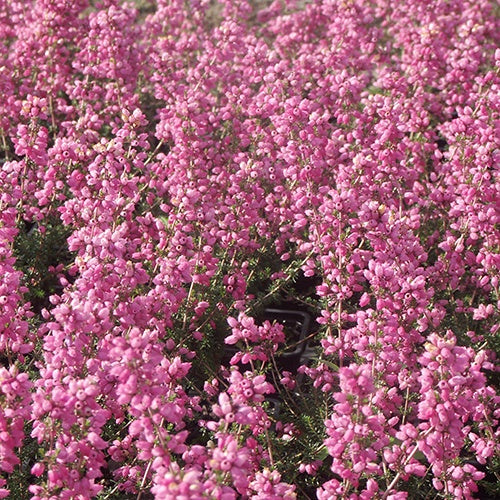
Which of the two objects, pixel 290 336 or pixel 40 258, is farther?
pixel 40 258

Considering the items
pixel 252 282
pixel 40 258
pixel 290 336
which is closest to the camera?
pixel 252 282

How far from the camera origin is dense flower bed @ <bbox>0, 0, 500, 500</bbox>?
107 inches

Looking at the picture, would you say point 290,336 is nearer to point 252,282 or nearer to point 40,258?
point 252,282

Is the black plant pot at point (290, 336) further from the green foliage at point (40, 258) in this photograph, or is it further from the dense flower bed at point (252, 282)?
the green foliage at point (40, 258)

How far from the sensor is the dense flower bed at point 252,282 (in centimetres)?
273

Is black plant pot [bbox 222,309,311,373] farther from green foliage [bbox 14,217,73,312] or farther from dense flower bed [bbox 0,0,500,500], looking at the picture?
green foliage [bbox 14,217,73,312]

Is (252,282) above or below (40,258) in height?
below

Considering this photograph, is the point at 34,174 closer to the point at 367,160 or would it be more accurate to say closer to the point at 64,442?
the point at 367,160

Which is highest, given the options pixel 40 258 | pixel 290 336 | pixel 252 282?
pixel 40 258

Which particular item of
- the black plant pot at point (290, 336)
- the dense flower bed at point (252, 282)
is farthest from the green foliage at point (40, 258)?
the black plant pot at point (290, 336)

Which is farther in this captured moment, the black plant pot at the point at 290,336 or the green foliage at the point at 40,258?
the green foliage at the point at 40,258

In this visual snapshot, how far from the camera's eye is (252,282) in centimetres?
471

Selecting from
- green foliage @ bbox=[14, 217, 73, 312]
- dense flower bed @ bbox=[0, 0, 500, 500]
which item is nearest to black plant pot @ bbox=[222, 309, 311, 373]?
dense flower bed @ bbox=[0, 0, 500, 500]

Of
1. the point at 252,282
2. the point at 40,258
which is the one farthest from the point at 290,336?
the point at 40,258
